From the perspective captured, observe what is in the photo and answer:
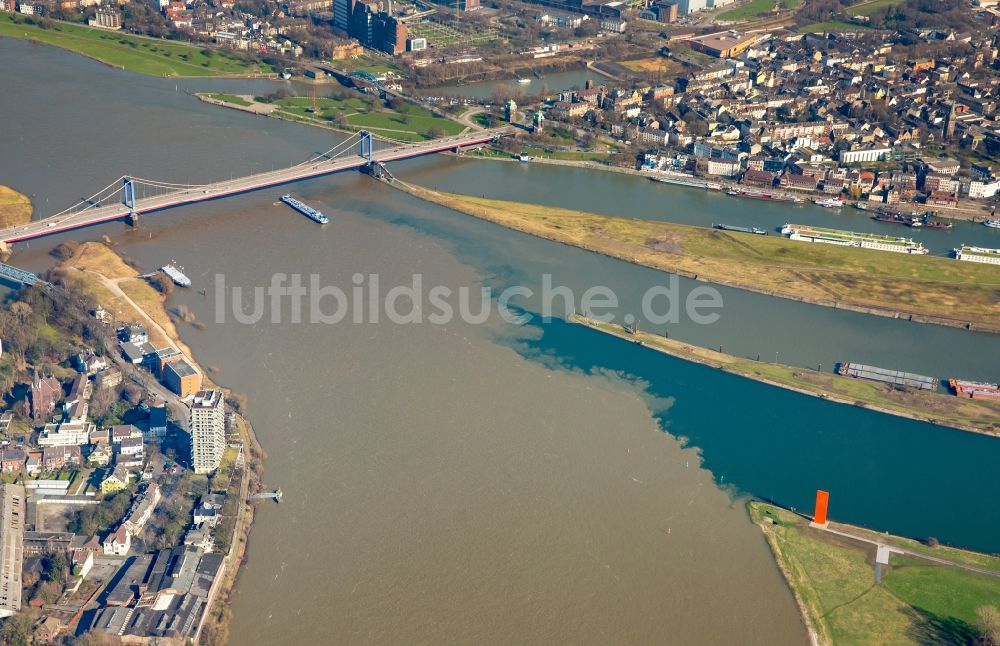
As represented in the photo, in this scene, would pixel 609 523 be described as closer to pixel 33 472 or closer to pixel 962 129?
pixel 33 472

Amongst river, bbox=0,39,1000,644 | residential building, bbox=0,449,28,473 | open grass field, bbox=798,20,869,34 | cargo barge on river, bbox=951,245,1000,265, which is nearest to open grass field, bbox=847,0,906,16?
open grass field, bbox=798,20,869,34

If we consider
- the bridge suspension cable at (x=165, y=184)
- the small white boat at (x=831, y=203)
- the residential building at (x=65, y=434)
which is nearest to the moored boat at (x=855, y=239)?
the small white boat at (x=831, y=203)

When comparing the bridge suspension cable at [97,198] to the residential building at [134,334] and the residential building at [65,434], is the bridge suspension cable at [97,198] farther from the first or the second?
the residential building at [65,434]

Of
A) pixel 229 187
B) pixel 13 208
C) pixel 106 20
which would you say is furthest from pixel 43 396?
pixel 106 20

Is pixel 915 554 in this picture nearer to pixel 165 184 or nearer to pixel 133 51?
pixel 165 184

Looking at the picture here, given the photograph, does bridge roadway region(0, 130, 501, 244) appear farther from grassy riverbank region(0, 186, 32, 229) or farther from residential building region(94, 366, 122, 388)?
residential building region(94, 366, 122, 388)

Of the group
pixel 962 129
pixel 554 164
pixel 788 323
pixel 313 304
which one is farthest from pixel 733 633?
pixel 962 129

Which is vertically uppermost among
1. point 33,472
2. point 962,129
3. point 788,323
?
point 962,129
